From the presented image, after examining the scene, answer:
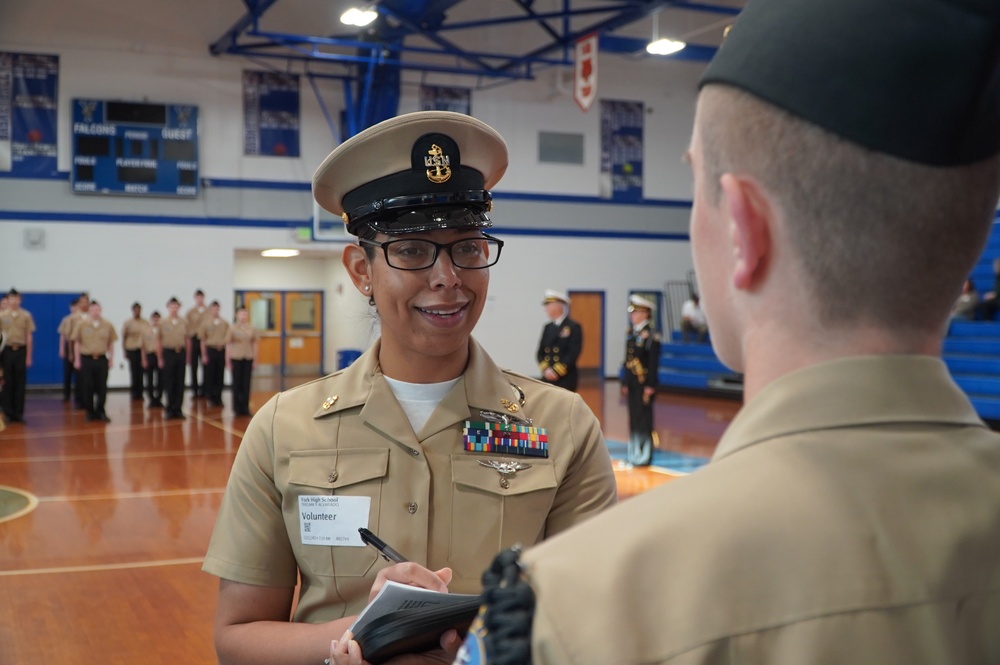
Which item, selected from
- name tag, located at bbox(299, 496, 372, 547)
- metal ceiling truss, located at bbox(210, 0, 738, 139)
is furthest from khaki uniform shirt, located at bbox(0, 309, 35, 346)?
name tag, located at bbox(299, 496, 372, 547)

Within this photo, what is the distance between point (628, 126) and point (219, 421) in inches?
436

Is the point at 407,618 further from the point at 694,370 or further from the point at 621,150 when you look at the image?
the point at 621,150

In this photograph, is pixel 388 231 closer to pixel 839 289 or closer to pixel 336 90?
pixel 839 289

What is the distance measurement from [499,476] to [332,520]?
1.00ft

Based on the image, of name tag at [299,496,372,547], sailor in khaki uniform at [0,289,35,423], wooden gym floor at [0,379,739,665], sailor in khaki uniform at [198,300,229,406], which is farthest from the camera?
sailor in khaki uniform at [198,300,229,406]

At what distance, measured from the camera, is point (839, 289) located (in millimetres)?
681

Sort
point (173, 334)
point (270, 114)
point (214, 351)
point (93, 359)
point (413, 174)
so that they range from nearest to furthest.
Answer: point (413, 174)
point (93, 359)
point (173, 334)
point (214, 351)
point (270, 114)

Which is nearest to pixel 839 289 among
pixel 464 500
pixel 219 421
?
pixel 464 500

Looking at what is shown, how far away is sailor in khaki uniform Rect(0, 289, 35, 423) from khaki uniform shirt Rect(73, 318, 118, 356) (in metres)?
0.62

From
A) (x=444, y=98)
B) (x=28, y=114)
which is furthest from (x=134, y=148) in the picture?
(x=444, y=98)

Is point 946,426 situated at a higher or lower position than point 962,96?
lower

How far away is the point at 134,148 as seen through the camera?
53.4ft

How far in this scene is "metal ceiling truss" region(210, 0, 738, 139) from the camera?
1402cm

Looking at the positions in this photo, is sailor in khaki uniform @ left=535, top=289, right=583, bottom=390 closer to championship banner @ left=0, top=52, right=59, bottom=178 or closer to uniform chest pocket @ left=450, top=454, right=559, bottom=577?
uniform chest pocket @ left=450, top=454, right=559, bottom=577
